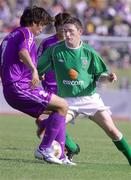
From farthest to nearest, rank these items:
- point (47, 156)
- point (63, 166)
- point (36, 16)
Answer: point (36, 16), point (47, 156), point (63, 166)

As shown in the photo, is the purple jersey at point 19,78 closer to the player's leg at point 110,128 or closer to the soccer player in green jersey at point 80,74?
the soccer player in green jersey at point 80,74

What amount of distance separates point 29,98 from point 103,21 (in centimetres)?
1569

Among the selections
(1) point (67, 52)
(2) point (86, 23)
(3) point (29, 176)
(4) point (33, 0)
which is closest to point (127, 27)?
(2) point (86, 23)

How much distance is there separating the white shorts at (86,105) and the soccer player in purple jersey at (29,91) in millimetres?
373

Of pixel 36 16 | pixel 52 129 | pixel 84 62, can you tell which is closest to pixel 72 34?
pixel 84 62

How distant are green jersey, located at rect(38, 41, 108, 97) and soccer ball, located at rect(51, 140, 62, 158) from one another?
76cm

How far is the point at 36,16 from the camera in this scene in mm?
9742

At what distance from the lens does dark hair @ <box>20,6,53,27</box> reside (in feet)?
31.9

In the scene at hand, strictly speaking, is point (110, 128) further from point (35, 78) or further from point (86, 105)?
point (35, 78)

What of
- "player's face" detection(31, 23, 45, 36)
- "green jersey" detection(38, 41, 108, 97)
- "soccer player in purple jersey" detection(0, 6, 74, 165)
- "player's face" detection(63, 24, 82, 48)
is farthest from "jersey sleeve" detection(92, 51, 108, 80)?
"player's face" detection(31, 23, 45, 36)

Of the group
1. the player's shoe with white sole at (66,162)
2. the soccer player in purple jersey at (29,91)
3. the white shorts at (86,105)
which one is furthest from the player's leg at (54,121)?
the white shorts at (86,105)

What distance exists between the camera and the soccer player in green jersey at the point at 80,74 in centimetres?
988

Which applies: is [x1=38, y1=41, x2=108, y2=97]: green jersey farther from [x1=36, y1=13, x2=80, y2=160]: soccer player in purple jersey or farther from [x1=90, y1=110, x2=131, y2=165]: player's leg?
[x1=36, y1=13, x2=80, y2=160]: soccer player in purple jersey

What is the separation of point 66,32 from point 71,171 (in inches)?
78.5
